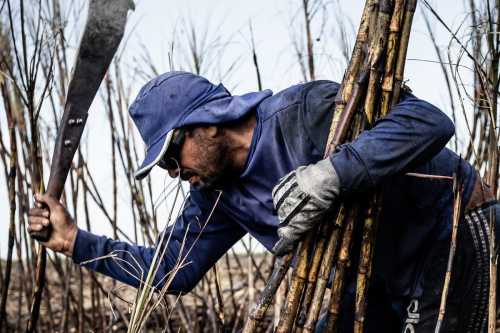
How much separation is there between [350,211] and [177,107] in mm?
634

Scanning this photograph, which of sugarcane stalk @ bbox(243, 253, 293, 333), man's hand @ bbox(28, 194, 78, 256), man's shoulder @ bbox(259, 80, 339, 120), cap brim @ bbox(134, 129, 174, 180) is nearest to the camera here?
sugarcane stalk @ bbox(243, 253, 293, 333)

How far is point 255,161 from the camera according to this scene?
231 centimetres

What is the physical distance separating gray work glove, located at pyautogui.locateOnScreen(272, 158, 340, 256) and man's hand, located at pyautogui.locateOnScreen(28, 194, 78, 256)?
35.9 inches

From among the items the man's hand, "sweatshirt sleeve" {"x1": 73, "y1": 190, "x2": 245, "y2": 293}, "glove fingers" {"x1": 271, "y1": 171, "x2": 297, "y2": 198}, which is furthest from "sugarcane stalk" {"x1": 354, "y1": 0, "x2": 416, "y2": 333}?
the man's hand

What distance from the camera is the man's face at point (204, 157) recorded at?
7.54 feet

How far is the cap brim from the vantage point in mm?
2264

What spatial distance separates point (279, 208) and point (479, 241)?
67cm

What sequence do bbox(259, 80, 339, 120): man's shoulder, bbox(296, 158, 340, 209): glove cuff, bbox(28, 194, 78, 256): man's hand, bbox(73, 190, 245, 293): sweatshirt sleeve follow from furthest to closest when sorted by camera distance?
1. bbox(73, 190, 245, 293): sweatshirt sleeve
2. bbox(28, 194, 78, 256): man's hand
3. bbox(259, 80, 339, 120): man's shoulder
4. bbox(296, 158, 340, 209): glove cuff

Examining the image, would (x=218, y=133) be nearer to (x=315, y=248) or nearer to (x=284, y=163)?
(x=284, y=163)

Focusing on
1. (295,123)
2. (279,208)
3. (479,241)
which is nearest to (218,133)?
(295,123)

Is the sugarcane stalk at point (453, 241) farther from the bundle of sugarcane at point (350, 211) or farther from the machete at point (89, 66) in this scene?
the machete at point (89, 66)

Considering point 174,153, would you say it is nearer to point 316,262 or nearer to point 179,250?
point 179,250

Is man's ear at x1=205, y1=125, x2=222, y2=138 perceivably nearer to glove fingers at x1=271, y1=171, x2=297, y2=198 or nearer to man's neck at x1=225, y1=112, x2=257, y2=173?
man's neck at x1=225, y1=112, x2=257, y2=173

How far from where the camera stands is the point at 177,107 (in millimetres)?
2326
